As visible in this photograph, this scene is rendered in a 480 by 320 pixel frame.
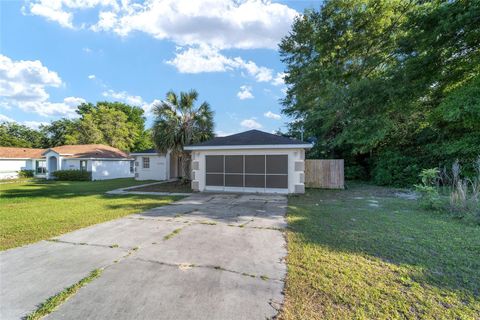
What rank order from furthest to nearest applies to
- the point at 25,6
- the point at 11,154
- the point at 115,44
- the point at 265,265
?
1. the point at 11,154
2. the point at 115,44
3. the point at 25,6
4. the point at 265,265

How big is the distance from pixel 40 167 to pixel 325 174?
98.3 ft

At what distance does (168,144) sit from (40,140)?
42.7 m

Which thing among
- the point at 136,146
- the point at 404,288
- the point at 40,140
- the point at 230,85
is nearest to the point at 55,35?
the point at 230,85

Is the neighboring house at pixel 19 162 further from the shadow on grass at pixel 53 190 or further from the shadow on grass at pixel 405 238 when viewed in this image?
the shadow on grass at pixel 405 238

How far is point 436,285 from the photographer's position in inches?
111

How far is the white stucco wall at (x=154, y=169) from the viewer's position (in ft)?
64.0

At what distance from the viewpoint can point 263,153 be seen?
36.8ft

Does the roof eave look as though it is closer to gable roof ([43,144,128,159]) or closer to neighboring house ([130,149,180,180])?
neighboring house ([130,149,180,180])

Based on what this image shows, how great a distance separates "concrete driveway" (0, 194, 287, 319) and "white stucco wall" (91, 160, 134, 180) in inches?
736

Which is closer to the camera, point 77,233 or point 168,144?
point 77,233

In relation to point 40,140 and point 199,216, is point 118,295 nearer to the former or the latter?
point 199,216

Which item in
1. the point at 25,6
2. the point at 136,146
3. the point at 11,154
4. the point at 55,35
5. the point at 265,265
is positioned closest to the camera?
the point at 265,265

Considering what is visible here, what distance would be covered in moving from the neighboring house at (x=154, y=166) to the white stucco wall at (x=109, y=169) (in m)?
4.48

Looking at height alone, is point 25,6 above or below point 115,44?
below
